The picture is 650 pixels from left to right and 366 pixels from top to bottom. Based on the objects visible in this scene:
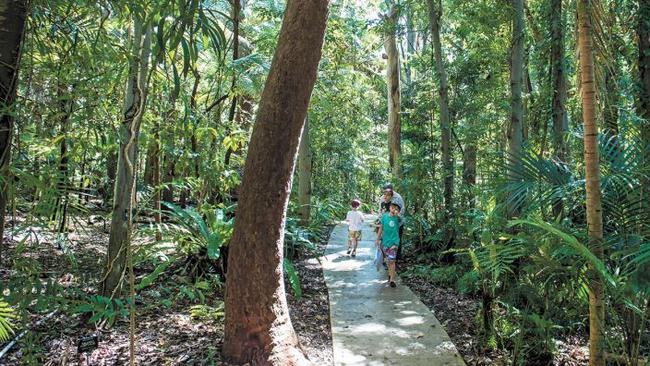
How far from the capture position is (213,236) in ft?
20.0

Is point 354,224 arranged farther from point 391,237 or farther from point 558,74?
point 558,74

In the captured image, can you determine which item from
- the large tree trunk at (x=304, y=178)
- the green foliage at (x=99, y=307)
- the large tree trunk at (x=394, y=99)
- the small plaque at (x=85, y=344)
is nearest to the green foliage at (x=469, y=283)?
the green foliage at (x=99, y=307)

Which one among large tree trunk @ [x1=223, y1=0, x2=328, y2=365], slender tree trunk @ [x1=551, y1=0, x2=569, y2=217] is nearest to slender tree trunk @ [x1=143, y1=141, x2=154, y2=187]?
large tree trunk @ [x1=223, y1=0, x2=328, y2=365]

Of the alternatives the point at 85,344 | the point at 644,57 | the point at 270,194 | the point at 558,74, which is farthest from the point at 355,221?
the point at 85,344

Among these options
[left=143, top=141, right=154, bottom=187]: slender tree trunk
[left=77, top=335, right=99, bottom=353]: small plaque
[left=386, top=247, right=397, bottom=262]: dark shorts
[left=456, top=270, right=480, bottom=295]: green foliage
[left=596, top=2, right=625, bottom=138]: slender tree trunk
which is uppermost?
[left=596, top=2, right=625, bottom=138]: slender tree trunk

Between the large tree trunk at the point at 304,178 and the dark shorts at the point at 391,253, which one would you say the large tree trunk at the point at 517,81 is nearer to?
the dark shorts at the point at 391,253

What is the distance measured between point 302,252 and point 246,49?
4.36 meters

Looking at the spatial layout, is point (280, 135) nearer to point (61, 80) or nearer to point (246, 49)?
point (61, 80)

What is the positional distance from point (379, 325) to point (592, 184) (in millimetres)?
3319

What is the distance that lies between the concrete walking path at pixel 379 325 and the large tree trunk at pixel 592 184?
5.87ft

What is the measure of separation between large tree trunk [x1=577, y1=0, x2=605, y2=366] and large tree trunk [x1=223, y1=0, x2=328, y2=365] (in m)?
1.97

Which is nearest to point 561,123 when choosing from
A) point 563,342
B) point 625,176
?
point 563,342

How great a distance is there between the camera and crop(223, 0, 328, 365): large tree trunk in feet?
12.7

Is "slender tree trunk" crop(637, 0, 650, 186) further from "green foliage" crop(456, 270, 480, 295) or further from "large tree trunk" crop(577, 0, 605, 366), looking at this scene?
"large tree trunk" crop(577, 0, 605, 366)
